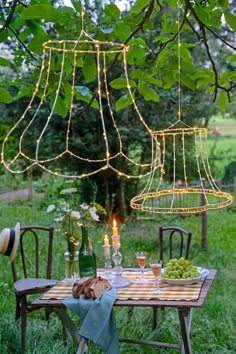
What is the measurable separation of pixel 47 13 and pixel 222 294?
10.7ft

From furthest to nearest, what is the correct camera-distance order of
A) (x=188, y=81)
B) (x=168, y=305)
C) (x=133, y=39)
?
(x=168, y=305)
(x=133, y=39)
(x=188, y=81)

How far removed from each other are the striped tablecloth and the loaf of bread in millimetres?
84

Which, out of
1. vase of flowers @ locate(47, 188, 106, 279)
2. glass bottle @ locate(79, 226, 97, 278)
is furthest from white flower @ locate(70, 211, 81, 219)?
glass bottle @ locate(79, 226, 97, 278)

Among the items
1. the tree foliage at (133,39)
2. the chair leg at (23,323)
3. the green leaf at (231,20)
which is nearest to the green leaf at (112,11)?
the tree foliage at (133,39)

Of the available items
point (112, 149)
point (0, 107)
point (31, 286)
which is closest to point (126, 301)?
point (31, 286)

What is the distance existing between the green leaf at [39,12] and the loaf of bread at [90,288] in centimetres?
143

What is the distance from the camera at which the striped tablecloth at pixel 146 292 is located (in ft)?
8.86

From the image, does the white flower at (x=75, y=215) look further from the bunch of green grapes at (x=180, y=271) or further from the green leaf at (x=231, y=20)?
the green leaf at (x=231, y=20)

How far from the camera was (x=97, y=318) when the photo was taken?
8.75ft

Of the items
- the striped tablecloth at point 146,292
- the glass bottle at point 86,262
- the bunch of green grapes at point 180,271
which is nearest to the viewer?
the striped tablecloth at point 146,292

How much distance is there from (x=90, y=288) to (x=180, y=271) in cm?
52

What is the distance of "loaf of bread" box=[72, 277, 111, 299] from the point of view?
2.72 metres

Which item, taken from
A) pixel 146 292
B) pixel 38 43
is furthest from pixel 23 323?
pixel 38 43

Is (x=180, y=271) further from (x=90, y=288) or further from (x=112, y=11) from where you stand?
(x=112, y=11)
